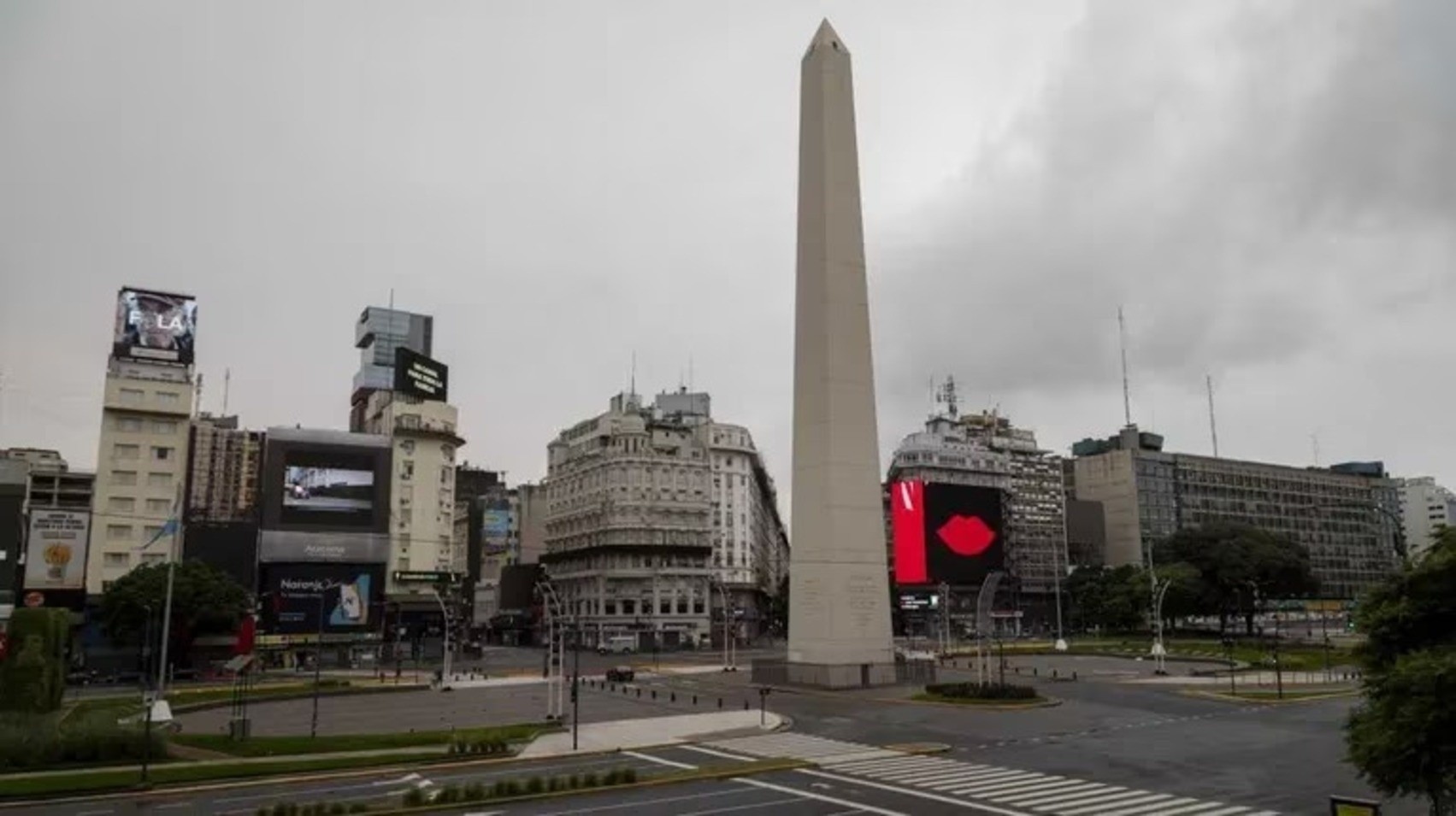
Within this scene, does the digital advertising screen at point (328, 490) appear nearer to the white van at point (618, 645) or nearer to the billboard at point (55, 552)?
the billboard at point (55, 552)

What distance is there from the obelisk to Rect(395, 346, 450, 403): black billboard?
70.0m

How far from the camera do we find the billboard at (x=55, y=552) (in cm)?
8194

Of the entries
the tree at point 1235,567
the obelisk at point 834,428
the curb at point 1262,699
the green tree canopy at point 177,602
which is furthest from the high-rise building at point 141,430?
the tree at point 1235,567

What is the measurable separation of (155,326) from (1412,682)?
106 m

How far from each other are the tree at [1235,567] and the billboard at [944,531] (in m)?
45.3

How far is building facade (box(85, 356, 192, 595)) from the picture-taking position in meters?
93.4

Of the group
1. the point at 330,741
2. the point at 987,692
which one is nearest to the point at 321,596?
the point at 330,741

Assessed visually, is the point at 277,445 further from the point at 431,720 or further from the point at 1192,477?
the point at 1192,477

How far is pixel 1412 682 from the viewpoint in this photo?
1805cm

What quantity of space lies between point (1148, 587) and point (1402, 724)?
102289 millimetres

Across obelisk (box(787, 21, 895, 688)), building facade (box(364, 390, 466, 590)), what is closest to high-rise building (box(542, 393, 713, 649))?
building facade (box(364, 390, 466, 590))

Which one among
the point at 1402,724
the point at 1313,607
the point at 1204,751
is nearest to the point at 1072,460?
the point at 1313,607

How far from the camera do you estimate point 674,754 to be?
3812cm

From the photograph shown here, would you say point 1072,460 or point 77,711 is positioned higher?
point 1072,460
